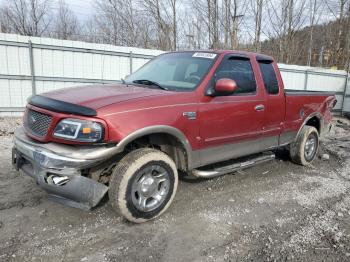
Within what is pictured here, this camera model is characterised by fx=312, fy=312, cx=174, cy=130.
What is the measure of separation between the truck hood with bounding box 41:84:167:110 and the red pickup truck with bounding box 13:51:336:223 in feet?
0.04

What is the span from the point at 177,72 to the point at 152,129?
123 cm

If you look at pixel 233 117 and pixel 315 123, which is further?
pixel 315 123

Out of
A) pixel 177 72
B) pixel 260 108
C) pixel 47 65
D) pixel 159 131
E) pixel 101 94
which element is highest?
pixel 47 65

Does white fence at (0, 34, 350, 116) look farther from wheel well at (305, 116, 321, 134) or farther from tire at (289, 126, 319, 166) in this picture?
tire at (289, 126, 319, 166)

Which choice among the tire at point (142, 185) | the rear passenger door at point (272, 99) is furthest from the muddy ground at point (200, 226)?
the rear passenger door at point (272, 99)

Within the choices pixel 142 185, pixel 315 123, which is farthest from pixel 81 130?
pixel 315 123

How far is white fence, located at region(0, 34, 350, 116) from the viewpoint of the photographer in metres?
9.34

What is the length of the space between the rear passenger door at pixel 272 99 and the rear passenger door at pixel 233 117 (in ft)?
0.61

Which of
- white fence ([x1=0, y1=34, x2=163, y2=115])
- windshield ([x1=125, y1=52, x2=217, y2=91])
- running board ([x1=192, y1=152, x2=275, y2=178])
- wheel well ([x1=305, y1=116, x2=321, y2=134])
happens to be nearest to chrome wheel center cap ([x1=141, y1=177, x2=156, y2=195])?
running board ([x1=192, y1=152, x2=275, y2=178])

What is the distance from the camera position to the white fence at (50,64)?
9.34 metres

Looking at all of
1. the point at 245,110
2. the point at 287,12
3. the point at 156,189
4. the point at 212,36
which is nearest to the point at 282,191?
the point at 245,110

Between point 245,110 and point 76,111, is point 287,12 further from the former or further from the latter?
point 76,111

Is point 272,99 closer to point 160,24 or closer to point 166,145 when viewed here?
point 166,145

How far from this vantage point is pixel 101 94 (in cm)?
339
